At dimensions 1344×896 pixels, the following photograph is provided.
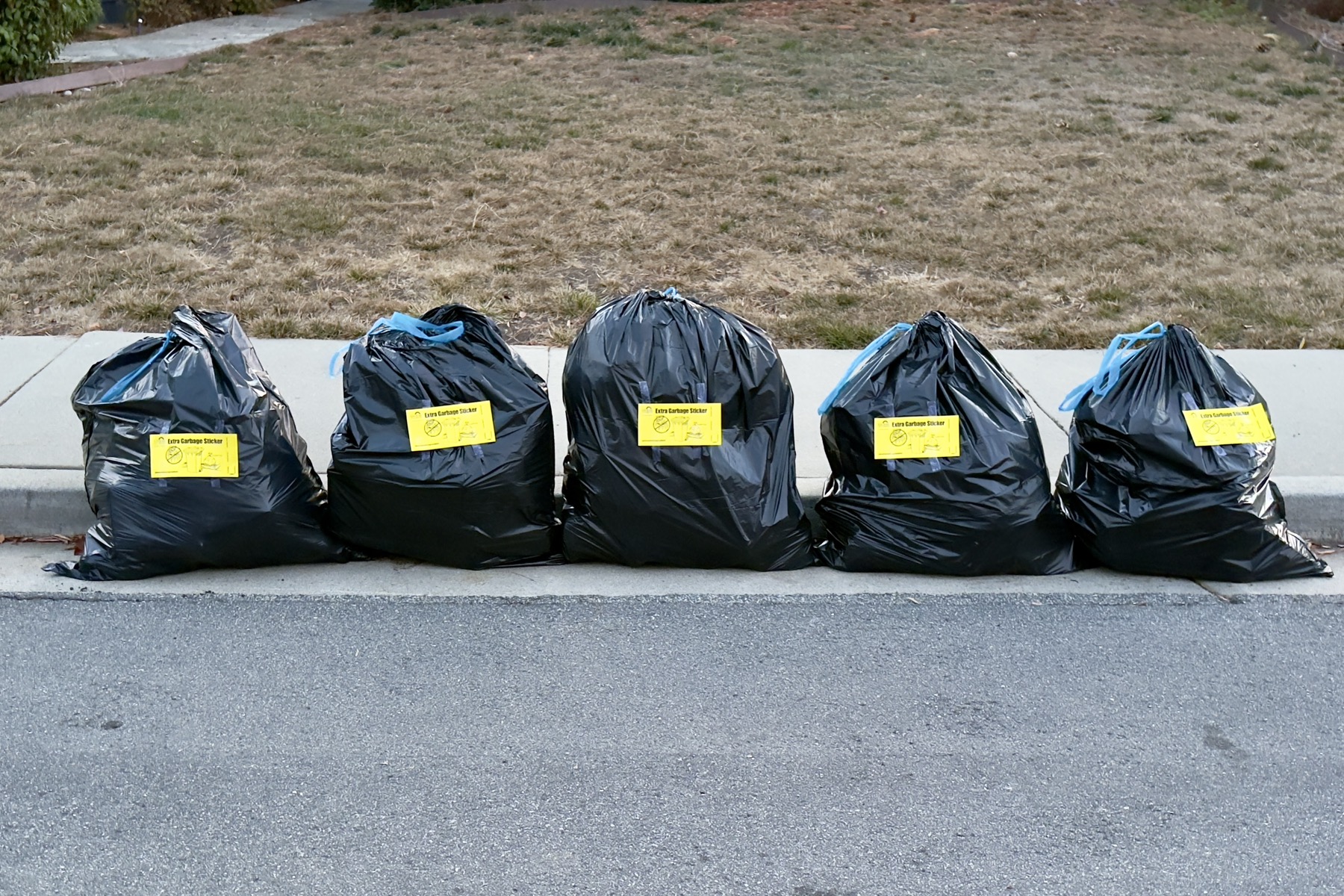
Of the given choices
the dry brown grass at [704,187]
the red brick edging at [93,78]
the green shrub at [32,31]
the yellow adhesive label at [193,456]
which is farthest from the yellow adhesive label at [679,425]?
the green shrub at [32,31]

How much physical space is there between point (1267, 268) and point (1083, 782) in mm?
4462

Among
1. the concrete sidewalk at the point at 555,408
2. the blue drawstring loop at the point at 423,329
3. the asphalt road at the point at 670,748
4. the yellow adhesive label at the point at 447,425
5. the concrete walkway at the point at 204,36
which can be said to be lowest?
the asphalt road at the point at 670,748

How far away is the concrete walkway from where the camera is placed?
11086 millimetres

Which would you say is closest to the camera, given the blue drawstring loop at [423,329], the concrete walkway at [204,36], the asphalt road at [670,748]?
the asphalt road at [670,748]

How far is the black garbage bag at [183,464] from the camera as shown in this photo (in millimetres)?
3631

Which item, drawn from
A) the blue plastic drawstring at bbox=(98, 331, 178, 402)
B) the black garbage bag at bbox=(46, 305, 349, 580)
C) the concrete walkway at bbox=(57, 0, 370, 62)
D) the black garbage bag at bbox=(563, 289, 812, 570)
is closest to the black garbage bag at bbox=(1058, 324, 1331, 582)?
the black garbage bag at bbox=(563, 289, 812, 570)

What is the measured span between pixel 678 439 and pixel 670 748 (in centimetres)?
99

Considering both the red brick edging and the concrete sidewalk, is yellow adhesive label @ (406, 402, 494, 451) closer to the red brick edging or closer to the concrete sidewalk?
the concrete sidewalk

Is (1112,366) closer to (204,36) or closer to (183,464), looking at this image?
(183,464)

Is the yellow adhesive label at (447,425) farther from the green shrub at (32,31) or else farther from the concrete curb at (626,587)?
the green shrub at (32,31)

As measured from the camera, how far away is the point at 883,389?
3770 mm

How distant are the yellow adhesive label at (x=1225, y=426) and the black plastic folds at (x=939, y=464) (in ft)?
1.45

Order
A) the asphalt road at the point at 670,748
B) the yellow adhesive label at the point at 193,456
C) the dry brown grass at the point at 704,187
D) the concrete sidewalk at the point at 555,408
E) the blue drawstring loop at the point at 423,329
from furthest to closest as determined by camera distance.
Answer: the dry brown grass at the point at 704,187, the concrete sidewalk at the point at 555,408, the blue drawstring loop at the point at 423,329, the yellow adhesive label at the point at 193,456, the asphalt road at the point at 670,748

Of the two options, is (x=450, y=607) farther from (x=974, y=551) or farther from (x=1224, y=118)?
(x=1224, y=118)
